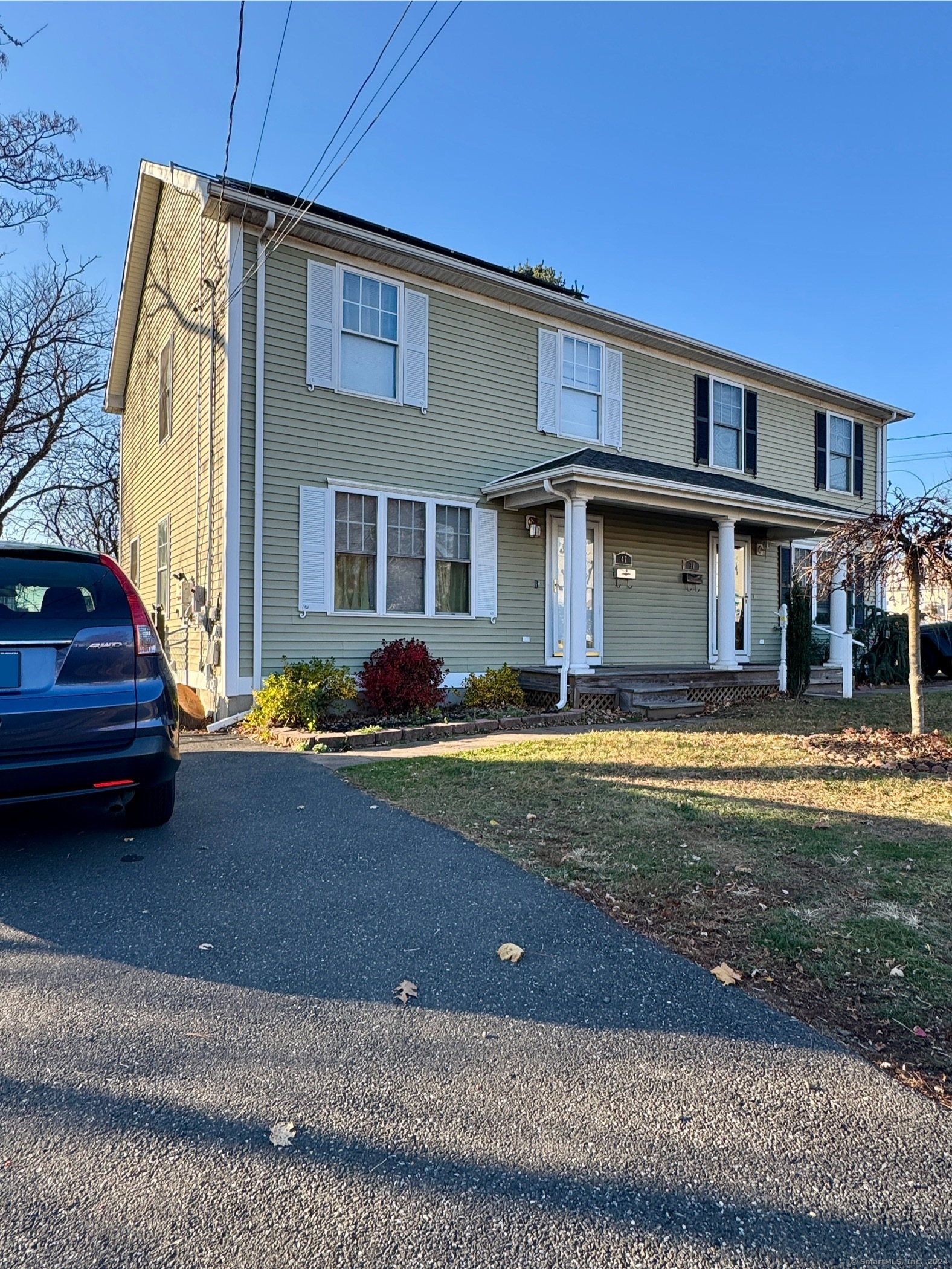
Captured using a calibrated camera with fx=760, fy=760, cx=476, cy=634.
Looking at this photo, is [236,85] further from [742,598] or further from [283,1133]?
[742,598]

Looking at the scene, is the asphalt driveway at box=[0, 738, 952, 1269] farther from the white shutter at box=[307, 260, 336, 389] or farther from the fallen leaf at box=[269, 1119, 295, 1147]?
the white shutter at box=[307, 260, 336, 389]

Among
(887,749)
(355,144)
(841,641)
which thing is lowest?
(887,749)

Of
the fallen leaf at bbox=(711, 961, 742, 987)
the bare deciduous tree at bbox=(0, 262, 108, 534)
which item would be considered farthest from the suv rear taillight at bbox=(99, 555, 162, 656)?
the bare deciduous tree at bbox=(0, 262, 108, 534)

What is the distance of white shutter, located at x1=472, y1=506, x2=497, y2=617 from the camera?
1079cm

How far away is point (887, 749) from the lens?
7074mm

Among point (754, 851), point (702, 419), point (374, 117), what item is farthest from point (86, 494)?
point (754, 851)

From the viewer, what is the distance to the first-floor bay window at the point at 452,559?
1056 cm

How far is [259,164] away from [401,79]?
2.33 meters

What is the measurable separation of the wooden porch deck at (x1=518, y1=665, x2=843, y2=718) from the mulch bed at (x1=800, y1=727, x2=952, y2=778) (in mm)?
2457

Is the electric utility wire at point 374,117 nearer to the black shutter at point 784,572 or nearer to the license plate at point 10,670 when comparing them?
the license plate at point 10,670

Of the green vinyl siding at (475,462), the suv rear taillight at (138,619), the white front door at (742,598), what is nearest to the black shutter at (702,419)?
the green vinyl siding at (475,462)

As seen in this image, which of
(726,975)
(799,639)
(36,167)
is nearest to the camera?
(726,975)

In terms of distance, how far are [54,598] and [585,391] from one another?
9.91 m

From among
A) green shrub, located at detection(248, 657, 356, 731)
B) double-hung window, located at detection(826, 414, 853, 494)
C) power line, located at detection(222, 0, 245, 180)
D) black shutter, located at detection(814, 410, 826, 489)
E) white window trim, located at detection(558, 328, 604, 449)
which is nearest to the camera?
power line, located at detection(222, 0, 245, 180)
